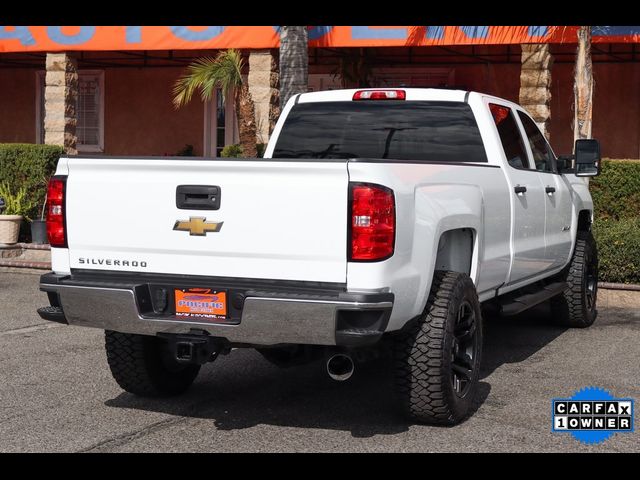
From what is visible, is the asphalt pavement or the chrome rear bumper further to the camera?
the asphalt pavement

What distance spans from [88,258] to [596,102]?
49.1 feet

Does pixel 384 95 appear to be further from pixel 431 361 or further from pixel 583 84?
pixel 583 84

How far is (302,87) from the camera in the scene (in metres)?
14.4

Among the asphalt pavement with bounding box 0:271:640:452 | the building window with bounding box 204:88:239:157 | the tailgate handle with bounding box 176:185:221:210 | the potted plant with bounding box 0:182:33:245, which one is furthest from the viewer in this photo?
the building window with bounding box 204:88:239:157

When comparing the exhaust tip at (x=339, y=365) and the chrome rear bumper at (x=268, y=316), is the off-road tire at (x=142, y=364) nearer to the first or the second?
the chrome rear bumper at (x=268, y=316)

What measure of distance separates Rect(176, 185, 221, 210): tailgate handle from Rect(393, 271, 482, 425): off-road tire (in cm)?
126

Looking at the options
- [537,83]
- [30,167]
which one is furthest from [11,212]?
[537,83]

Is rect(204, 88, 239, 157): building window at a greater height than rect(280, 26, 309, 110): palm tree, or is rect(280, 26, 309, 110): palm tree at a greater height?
rect(280, 26, 309, 110): palm tree

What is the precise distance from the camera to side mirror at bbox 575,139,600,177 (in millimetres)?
8156

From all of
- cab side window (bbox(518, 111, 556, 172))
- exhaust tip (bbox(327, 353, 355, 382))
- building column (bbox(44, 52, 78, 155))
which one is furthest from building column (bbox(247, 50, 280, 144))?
exhaust tip (bbox(327, 353, 355, 382))

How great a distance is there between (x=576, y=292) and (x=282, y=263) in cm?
465

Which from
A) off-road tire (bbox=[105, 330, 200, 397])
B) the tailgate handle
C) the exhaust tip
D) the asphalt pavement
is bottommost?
the asphalt pavement

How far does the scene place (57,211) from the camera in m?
5.57

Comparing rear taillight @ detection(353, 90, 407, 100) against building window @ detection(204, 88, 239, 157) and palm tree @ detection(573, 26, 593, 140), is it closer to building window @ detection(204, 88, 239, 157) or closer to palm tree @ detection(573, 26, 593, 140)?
palm tree @ detection(573, 26, 593, 140)
